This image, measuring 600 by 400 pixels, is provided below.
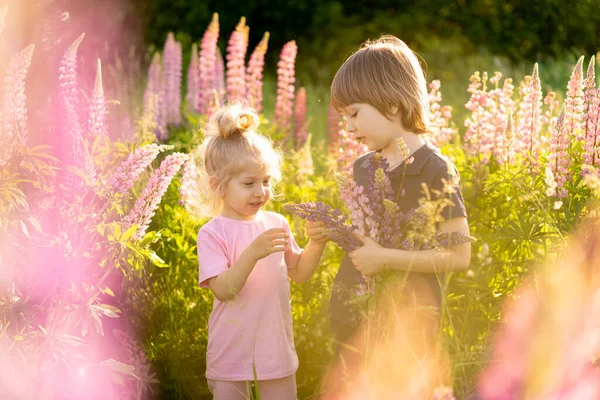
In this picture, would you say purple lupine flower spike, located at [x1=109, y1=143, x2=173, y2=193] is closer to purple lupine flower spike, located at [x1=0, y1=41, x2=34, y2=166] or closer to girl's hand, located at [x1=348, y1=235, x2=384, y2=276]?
purple lupine flower spike, located at [x1=0, y1=41, x2=34, y2=166]

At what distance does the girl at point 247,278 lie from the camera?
3201mm

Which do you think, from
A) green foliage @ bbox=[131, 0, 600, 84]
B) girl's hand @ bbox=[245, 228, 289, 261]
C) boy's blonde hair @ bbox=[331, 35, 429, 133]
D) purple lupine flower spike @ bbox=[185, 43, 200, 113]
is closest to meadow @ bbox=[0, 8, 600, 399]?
girl's hand @ bbox=[245, 228, 289, 261]

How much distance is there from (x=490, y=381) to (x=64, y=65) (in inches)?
91.0

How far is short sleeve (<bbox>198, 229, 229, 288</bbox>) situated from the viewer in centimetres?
315

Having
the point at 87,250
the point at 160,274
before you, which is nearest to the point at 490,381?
the point at 87,250

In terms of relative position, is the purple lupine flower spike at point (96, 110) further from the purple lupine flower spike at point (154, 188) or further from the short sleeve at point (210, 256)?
the short sleeve at point (210, 256)

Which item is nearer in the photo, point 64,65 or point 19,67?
point 19,67

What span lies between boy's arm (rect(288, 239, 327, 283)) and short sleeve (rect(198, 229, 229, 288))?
1.16ft

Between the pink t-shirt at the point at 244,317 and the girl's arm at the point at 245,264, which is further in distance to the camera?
the pink t-shirt at the point at 244,317

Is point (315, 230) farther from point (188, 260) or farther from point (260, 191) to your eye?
point (188, 260)

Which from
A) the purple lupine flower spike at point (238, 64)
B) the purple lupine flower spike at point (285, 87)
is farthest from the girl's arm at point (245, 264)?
the purple lupine flower spike at point (238, 64)

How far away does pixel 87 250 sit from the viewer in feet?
9.82

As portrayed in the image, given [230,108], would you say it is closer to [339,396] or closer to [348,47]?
[339,396]

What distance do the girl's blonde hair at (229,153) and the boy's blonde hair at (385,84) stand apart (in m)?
0.38
